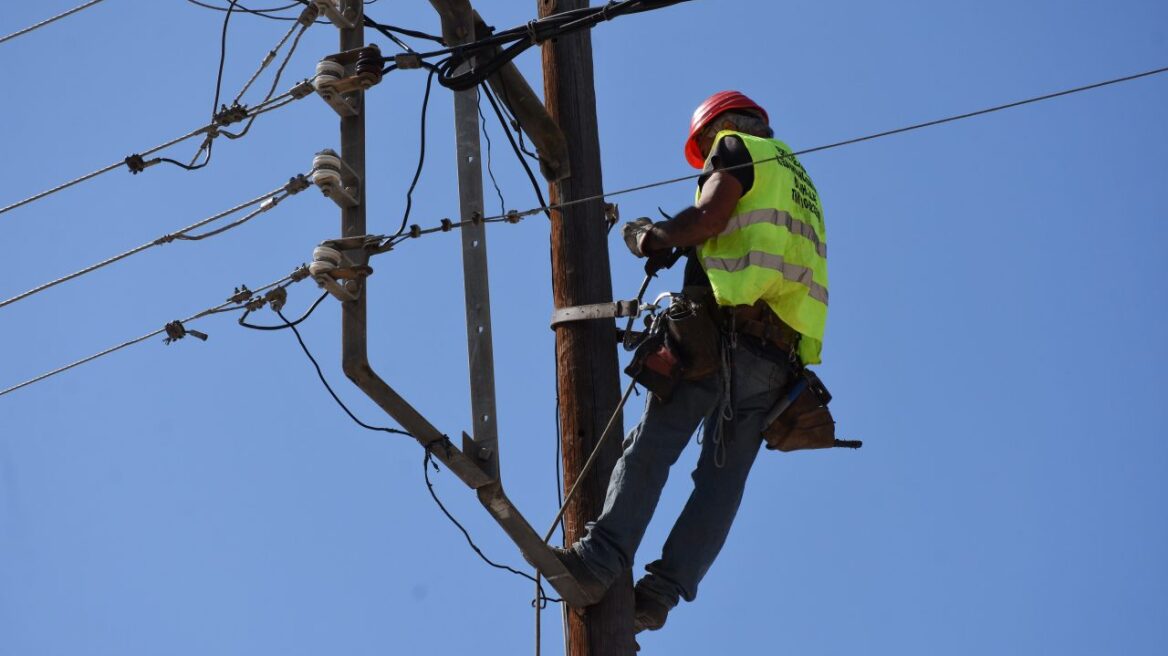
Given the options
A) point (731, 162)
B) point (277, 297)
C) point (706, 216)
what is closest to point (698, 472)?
point (706, 216)

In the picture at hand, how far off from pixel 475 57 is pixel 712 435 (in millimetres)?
1891

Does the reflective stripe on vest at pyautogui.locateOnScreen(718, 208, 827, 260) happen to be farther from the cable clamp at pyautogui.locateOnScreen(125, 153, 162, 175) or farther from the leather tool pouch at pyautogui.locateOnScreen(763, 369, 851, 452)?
the cable clamp at pyautogui.locateOnScreen(125, 153, 162, 175)

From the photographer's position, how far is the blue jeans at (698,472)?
6.79 meters

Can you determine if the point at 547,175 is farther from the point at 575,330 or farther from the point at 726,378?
the point at 726,378

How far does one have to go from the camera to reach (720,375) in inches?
269

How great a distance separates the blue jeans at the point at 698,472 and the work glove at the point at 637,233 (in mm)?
582

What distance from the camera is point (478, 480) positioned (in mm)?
6496

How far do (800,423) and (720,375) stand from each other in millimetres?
427

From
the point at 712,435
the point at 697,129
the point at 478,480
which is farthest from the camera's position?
the point at 697,129

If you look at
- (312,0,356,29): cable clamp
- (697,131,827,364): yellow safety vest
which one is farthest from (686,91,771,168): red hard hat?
(312,0,356,29): cable clamp

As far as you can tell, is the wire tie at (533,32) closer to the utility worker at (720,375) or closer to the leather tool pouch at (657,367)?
the utility worker at (720,375)

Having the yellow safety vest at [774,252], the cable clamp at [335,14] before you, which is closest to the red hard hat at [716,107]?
the yellow safety vest at [774,252]

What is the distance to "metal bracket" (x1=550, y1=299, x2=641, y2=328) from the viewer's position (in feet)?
23.4

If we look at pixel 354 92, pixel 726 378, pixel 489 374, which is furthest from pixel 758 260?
pixel 354 92
